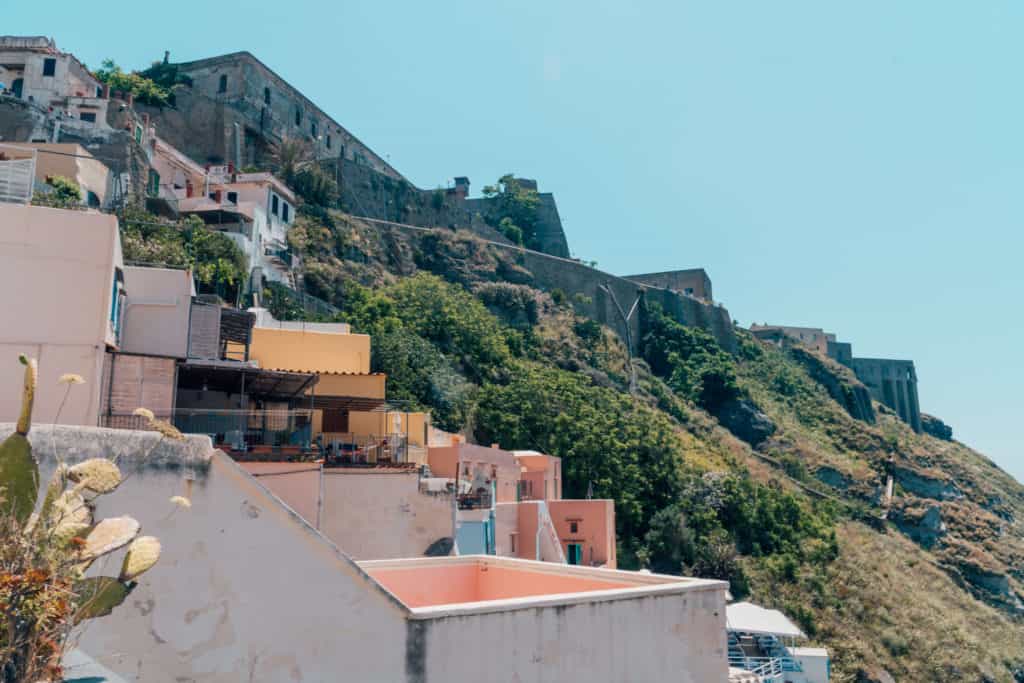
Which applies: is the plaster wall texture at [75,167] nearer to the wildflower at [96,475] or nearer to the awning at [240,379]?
the awning at [240,379]

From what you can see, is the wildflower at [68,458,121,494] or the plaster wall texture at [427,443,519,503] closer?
the wildflower at [68,458,121,494]

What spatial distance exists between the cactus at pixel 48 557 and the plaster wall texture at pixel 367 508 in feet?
24.3

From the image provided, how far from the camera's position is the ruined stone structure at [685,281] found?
68.4m

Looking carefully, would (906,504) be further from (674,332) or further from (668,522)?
(668,522)

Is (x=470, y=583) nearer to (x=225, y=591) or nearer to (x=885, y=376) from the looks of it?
(x=225, y=591)

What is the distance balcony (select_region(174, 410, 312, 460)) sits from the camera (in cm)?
1273

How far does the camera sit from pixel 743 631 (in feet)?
68.8

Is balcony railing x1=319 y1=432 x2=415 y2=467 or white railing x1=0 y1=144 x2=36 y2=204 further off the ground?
white railing x1=0 y1=144 x2=36 y2=204

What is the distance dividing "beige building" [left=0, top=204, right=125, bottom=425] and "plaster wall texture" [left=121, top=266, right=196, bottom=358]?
2045mm

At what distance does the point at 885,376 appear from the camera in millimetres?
82812

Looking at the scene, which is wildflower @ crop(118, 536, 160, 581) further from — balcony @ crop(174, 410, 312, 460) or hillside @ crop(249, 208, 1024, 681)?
hillside @ crop(249, 208, 1024, 681)

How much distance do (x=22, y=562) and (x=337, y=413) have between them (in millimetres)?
14199

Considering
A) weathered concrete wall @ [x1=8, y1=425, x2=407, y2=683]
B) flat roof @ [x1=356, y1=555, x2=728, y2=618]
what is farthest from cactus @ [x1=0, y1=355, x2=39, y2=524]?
flat roof @ [x1=356, y1=555, x2=728, y2=618]

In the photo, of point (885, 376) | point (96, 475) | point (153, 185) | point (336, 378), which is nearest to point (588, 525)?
point (336, 378)
